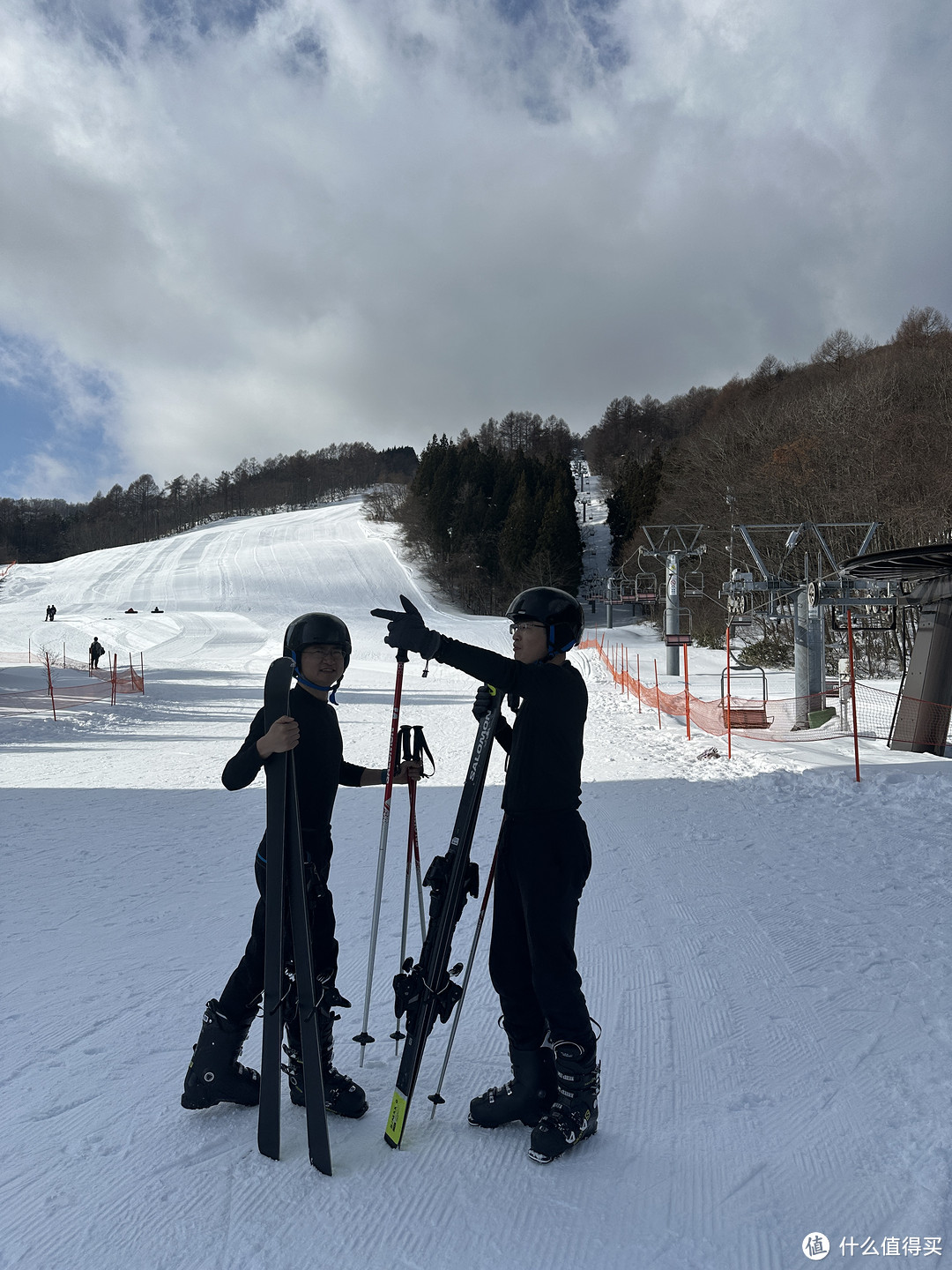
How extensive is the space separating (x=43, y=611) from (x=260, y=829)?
47754mm

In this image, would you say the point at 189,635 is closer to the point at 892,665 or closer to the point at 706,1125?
the point at 892,665

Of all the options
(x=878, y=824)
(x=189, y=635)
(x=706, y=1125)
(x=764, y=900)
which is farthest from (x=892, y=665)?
(x=189, y=635)

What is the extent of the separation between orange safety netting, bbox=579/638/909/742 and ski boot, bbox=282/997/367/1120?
8.85m

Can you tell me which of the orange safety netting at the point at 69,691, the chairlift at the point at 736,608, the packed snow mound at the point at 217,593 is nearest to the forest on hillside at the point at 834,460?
the chairlift at the point at 736,608

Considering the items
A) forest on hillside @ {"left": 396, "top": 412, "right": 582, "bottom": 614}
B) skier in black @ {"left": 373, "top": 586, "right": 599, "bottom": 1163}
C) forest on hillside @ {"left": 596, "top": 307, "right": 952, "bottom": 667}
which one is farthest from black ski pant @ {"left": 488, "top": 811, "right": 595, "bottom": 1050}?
forest on hillside @ {"left": 396, "top": 412, "right": 582, "bottom": 614}

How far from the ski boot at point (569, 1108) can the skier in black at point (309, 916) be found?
662 millimetres

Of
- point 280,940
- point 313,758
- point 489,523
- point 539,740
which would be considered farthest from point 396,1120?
point 489,523

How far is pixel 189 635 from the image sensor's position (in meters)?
40.1

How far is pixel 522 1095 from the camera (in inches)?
104

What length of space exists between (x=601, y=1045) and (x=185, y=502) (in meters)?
134

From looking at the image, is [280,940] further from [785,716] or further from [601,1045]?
[785,716]

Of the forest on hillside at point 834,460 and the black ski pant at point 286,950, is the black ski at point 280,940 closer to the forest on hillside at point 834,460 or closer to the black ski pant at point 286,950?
the black ski pant at point 286,950

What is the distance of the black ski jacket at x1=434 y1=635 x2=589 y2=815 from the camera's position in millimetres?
2619

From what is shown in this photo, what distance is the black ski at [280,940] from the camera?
8.20ft
